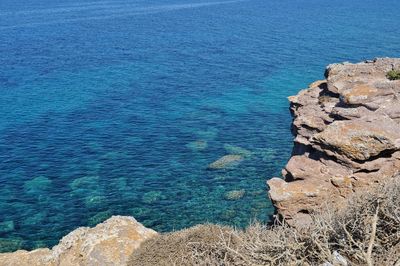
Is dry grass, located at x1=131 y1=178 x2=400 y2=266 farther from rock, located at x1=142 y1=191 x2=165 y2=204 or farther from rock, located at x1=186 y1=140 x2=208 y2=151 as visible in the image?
rock, located at x1=186 y1=140 x2=208 y2=151

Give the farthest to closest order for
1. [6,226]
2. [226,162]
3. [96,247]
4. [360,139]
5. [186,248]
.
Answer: [226,162] < [6,226] < [360,139] < [96,247] < [186,248]

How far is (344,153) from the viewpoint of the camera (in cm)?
2652

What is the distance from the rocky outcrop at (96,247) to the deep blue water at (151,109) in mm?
12272

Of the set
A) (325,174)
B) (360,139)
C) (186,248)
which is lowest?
(186,248)

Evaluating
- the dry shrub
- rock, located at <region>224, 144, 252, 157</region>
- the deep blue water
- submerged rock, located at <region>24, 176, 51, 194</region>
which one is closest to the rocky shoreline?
the dry shrub

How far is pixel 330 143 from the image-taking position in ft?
87.9

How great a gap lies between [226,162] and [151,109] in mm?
21443

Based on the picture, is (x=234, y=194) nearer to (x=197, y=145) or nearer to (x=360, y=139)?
(x=197, y=145)

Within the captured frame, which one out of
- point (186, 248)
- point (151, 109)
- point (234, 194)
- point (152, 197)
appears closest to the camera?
point (186, 248)

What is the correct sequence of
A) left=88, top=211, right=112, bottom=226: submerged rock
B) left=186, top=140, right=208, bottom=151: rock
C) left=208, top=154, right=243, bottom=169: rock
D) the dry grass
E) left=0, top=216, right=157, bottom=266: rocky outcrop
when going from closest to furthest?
1. the dry grass
2. left=0, top=216, right=157, bottom=266: rocky outcrop
3. left=88, top=211, right=112, bottom=226: submerged rock
4. left=208, top=154, right=243, bottom=169: rock
5. left=186, top=140, right=208, bottom=151: rock

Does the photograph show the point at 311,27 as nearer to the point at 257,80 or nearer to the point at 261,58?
the point at 261,58

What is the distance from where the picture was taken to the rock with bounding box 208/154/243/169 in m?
49.6

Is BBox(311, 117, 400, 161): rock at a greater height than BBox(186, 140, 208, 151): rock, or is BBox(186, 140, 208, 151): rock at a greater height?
BBox(311, 117, 400, 161): rock

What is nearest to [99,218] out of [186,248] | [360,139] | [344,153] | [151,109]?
[186,248]
